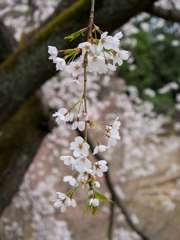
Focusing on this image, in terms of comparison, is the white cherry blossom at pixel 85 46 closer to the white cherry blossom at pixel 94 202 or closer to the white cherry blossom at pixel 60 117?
the white cherry blossom at pixel 60 117

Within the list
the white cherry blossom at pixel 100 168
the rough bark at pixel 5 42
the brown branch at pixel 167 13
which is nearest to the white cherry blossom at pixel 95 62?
the white cherry blossom at pixel 100 168

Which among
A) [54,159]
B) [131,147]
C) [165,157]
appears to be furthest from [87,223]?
[165,157]

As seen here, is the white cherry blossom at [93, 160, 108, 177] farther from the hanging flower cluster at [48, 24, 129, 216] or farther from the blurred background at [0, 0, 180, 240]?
the blurred background at [0, 0, 180, 240]

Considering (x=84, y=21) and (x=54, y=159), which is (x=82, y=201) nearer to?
(x=54, y=159)

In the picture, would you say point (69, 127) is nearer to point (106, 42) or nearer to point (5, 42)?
point (5, 42)

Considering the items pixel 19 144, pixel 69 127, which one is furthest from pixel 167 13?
pixel 69 127

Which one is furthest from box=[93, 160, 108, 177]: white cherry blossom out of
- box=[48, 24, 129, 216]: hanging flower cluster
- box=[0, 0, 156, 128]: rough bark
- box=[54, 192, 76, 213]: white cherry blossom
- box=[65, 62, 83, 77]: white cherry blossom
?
box=[0, 0, 156, 128]: rough bark

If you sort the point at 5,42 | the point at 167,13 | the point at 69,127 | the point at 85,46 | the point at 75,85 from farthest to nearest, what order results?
1. the point at 69,127
2. the point at 5,42
3. the point at 167,13
4. the point at 75,85
5. the point at 85,46
